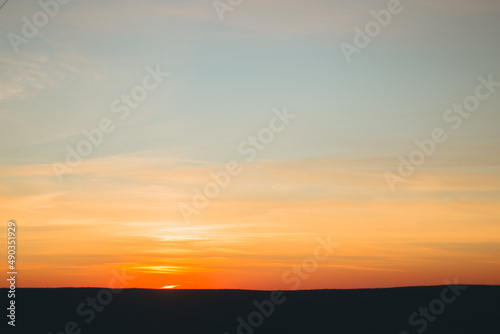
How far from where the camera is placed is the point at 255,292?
4869cm

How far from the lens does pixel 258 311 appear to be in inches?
1635

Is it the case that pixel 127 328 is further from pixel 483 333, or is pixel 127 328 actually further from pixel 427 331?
pixel 483 333

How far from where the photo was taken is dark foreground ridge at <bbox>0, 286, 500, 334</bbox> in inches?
1395

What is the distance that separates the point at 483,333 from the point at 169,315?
19345 mm

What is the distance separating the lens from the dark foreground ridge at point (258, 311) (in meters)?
35.4

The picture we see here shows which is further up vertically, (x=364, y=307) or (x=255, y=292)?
(x=255, y=292)

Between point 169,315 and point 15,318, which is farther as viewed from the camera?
point 169,315

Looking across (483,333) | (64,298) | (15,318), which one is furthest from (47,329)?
(483,333)

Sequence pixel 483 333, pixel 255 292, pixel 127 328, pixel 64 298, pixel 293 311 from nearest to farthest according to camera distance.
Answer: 1. pixel 483 333
2. pixel 127 328
3. pixel 293 311
4. pixel 64 298
5. pixel 255 292

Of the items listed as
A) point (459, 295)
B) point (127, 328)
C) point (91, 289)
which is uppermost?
point (91, 289)

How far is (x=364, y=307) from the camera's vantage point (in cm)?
4281

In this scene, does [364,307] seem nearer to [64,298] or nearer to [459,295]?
[459,295]

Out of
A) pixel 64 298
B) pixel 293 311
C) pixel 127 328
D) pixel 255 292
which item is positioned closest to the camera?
pixel 127 328

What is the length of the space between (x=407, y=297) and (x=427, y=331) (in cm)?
1114
